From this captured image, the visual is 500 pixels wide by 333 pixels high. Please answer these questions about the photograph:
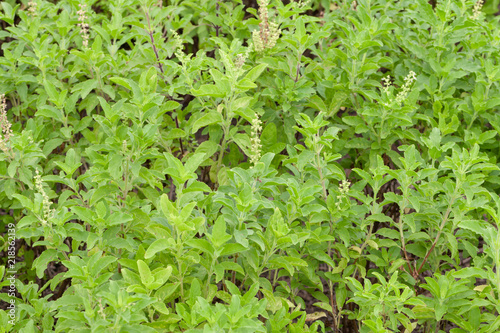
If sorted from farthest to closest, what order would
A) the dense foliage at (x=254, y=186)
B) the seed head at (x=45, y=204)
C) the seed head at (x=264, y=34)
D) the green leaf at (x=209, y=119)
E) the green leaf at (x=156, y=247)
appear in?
1. the seed head at (x=264, y=34)
2. the green leaf at (x=209, y=119)
3. the seed head at (x=45, y=204)
4. the dense foliage at (x=254, y=186)
5. the green leaf at (x=156, y=247)

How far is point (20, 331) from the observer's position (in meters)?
2.50

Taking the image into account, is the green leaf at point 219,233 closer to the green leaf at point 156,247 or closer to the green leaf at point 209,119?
the green leaf at point 156,247

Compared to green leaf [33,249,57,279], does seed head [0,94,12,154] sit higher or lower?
higher

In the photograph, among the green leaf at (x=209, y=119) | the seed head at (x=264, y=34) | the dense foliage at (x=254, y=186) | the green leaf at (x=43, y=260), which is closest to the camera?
the dense foliage at (x=254, y=186)

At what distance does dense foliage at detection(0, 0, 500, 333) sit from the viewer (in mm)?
2449

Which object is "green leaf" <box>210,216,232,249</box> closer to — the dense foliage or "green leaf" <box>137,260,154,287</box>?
the dense foliage

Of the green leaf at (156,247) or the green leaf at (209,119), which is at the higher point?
the green leaf at (209,119)

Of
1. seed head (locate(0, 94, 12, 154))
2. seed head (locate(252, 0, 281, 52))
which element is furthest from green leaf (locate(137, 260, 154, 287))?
seed head (locate(252, 0, 281, 52))

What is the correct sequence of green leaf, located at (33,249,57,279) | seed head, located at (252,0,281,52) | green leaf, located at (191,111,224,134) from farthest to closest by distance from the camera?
seed head, located at (252,0,281,52), green leaf, located at (191,111,224,134), green leaf, located at (33,249,57,279)

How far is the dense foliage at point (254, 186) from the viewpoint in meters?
2.45

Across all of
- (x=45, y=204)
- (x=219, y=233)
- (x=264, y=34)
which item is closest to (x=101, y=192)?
(x=45, y=204)

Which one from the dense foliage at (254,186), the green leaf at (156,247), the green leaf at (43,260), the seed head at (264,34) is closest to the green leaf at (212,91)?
the dense foliage at (254,186)

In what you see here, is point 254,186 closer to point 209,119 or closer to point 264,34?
point 209,119

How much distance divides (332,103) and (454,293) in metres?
1.37
